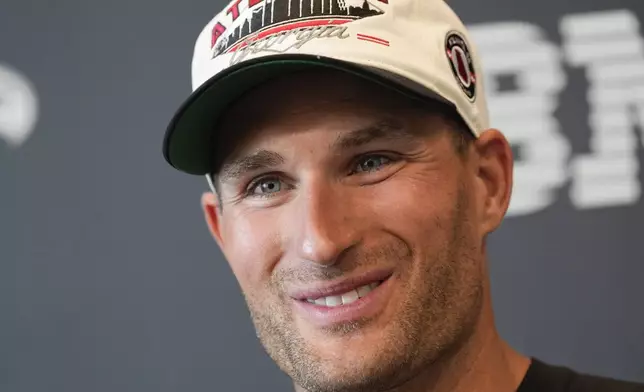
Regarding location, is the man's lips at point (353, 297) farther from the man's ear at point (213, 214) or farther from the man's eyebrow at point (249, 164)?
the man's ear at point (213, 214)

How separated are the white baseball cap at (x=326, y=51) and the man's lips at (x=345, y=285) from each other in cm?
21

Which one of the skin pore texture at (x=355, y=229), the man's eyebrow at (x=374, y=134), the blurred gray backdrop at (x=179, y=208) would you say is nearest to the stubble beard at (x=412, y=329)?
the skin pore texture at (x=355, y=229)

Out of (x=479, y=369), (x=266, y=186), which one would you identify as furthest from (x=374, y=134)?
(x=479, y=369)

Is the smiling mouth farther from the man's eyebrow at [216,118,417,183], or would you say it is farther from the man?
the man's eyebrow at [216,118,417,183]

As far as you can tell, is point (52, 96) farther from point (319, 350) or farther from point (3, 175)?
point (319, 350)

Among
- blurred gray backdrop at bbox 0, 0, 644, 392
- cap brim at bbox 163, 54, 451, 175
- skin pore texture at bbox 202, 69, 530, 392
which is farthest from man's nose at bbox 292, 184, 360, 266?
blurred gray backdrop at bbox 0, 0, 644, 392

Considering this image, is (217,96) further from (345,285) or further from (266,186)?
(345,285)

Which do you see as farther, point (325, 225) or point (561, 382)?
point (561, 382)

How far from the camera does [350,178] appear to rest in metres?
0.80

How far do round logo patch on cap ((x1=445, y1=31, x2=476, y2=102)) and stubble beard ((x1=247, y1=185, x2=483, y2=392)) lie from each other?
5.3 inches

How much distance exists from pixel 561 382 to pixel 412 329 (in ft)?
0.95

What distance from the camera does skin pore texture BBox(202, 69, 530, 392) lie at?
777mm

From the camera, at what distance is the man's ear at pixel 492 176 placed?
2.93 feet

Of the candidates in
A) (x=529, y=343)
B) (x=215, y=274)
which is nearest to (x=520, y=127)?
(x=529, y=343)
